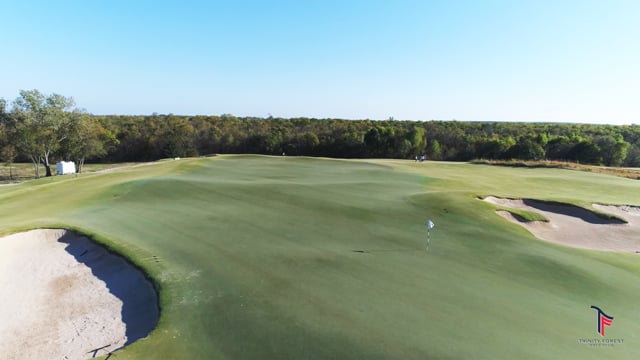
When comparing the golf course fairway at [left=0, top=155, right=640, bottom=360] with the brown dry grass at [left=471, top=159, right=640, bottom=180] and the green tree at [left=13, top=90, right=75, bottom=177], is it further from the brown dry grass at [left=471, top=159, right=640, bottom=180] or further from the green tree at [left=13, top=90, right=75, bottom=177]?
the green tree at [left=13, top=90, right=75, bottom=177]

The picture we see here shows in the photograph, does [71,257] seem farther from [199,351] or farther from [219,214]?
[199,351]

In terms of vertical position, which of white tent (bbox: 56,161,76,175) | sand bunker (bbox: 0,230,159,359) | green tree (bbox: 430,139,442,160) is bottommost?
sand bunker (bbox: 0,230,159,359)

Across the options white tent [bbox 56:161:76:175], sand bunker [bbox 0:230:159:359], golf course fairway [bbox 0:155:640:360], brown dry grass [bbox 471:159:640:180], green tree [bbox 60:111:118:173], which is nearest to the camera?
golf course fairway [bbox 0:155:640:360]

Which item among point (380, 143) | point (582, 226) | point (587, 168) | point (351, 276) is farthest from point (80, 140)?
point (587, 168)

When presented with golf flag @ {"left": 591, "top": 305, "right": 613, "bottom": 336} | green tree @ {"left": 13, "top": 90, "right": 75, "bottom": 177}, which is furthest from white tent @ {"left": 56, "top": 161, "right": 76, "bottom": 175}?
golf flag @ {"left": 591, "top": 305, "right": 613, "bottom": 336}

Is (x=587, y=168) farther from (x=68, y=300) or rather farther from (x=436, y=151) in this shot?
(x=68, y=300)

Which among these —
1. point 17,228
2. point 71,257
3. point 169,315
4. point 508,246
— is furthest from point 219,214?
point 508,246

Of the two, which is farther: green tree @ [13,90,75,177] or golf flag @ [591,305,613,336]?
green tree @ [13,90,75,177]
